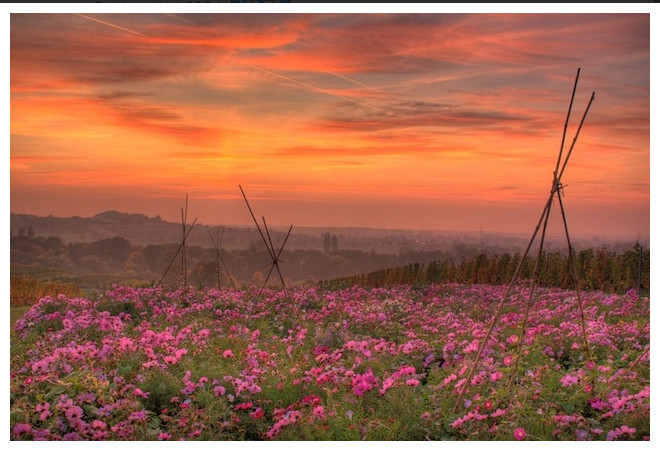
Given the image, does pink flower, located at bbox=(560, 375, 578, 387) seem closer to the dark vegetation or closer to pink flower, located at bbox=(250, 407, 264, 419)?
pink flower, located at bbox=(250, 407, 264, 419)

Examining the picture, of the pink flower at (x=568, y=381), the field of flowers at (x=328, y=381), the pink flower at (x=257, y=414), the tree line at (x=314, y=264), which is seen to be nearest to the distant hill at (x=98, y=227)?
the tree line at (x=314, y=264)

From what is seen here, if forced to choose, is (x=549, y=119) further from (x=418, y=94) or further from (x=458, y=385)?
(x=458, y=385)

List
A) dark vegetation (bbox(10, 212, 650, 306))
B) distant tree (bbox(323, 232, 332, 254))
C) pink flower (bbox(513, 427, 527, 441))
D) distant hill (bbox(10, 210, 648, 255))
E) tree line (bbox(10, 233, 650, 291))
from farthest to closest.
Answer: tree line (bbox(10, 233, 650, 291)), distant tree (bbox(323, 232, 332, 254)), dark vegetation (bbox(10, 212, 650, 306)), distant hill (bbox(10, 210, 648, 255)), pink flower (bbox(513, 427, 527, 441))

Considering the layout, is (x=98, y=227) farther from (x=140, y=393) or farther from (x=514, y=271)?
(x=514, y=271)

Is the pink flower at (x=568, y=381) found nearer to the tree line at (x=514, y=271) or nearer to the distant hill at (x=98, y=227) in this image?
the distant hill at (x=98, y=227)

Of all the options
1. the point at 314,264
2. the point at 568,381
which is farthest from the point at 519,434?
the point at 314,264

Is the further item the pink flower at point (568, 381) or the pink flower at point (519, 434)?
the pink flower at point (568, 381)

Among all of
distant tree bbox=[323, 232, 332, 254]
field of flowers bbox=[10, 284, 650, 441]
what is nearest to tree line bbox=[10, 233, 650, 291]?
distant tree bbox=[323, 232, 332, 254]

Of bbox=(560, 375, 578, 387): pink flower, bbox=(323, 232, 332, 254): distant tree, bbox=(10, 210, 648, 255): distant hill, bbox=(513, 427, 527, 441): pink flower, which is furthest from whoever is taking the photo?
bbox=(323, 232, 332, 254): distant tree
